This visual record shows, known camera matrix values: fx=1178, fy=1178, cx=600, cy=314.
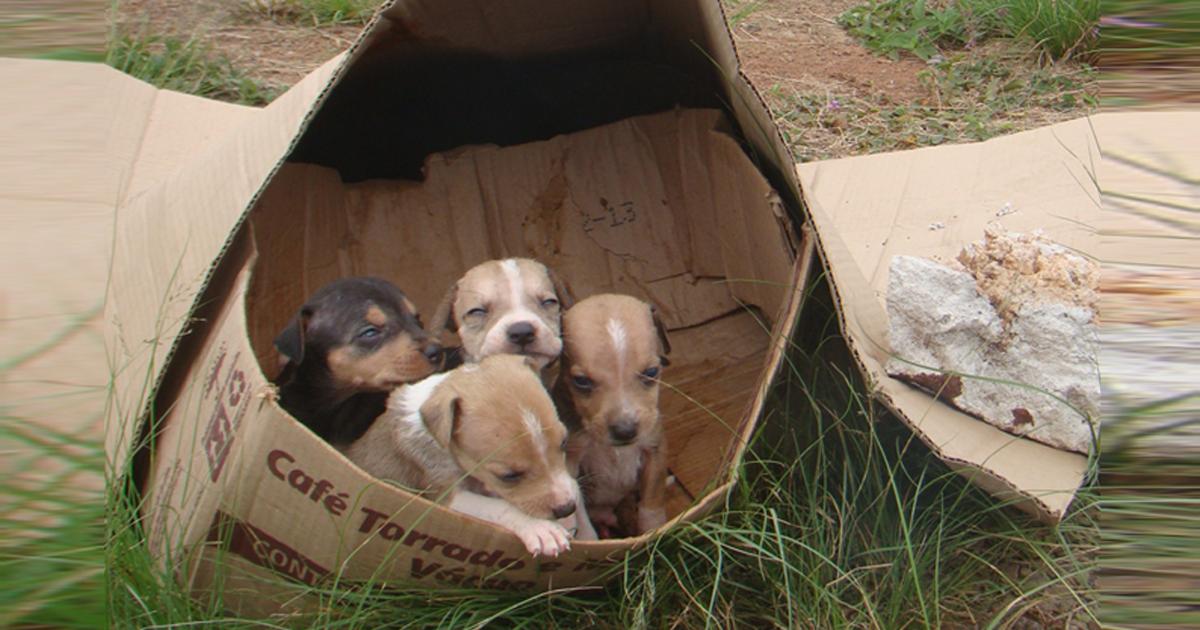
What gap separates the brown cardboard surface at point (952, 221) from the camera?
130 inches

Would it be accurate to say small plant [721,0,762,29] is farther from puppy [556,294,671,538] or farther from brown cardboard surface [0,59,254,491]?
puppy [556,294,671,538]

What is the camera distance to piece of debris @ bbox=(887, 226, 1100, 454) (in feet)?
11.4

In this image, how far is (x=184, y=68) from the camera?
6113 millimetres

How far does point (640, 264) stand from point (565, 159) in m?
0.57

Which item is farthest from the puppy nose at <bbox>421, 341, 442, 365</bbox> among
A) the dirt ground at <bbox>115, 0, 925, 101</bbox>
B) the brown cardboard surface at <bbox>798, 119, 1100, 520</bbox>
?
the dirt ground at <bbox>115, 0, 925, 101</bbox>

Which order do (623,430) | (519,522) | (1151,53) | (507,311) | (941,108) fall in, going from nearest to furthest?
(519,522)
(1151,53)
(623,430)
(507,311)
(941,108)

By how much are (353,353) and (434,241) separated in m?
1.23

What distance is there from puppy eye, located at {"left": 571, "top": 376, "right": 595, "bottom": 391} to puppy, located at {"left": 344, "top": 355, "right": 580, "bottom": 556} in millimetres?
367

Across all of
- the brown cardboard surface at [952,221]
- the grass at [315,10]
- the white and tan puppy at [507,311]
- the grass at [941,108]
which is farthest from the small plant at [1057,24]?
the white and tan puppy at [507,311]

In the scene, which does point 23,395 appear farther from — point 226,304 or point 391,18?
point 391,18

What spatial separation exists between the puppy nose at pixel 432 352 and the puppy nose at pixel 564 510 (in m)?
0.91

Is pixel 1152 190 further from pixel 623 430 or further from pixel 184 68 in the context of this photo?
pixel 184 68

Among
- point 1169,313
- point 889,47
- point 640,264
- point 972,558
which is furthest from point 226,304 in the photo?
point 889,47

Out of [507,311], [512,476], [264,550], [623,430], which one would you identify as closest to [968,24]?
[507,311]
